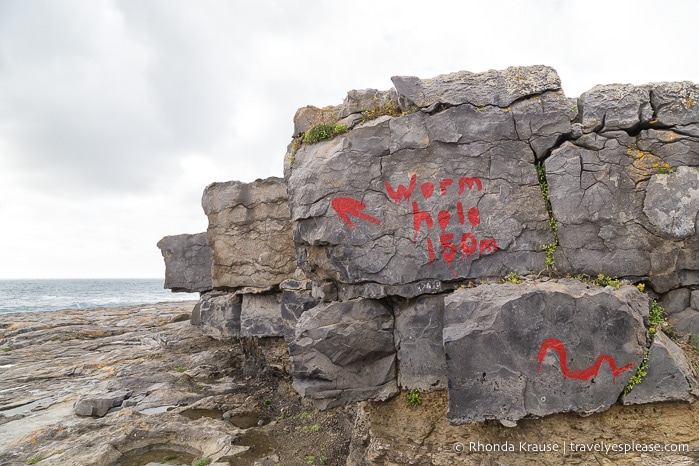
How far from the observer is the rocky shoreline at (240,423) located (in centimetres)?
485

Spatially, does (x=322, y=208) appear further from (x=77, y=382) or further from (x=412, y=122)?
(x=77, y=382)

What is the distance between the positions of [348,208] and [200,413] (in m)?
5.96

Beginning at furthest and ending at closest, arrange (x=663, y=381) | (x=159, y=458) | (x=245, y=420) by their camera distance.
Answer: (x=245, y=420), (x=159, y=458), (x=663, y=381)

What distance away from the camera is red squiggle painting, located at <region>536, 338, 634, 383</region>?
15.6 ft

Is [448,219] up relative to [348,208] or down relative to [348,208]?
down

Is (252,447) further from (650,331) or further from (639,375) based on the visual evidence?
(650,331)

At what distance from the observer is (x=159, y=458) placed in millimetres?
6992

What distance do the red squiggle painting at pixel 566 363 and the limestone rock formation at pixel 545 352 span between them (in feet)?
A: 0.03

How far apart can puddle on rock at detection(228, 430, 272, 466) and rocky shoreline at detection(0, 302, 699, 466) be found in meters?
0.02

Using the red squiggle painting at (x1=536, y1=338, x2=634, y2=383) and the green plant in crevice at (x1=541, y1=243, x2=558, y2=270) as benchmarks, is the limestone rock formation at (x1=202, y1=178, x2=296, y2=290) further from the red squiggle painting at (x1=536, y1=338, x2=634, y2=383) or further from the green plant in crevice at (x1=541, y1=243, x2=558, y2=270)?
the red squiggle painting at (x1=536, y1=338, x2=634, y2=383)

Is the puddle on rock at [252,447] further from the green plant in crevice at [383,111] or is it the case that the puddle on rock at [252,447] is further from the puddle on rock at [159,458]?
the green plant in crevice at [383,111]

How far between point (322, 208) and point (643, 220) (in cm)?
434

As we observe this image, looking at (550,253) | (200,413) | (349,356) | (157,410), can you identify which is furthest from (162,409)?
(550,253)

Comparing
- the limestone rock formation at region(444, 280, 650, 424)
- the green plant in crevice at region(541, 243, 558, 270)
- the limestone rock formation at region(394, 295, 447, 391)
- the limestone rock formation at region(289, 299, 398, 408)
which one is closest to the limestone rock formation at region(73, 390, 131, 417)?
the limestone rock formation at region(289, 299, 398, 408)
